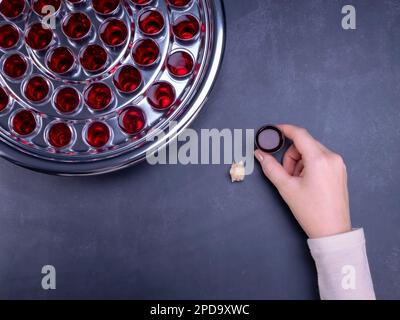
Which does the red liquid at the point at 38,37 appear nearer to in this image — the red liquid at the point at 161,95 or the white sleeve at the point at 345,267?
the red liquid at the point at 161,95

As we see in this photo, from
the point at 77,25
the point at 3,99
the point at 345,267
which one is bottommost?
the point at 345,267

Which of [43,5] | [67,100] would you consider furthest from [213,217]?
[43,5]

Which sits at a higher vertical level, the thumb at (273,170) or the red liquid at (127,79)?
the red liquid at (127,79)

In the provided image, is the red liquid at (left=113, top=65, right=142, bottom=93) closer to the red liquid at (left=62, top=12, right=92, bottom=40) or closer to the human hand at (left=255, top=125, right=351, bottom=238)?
the red liquid at (left=62, top=12, right=92, bottom=40)

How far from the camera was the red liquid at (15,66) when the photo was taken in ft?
2.38

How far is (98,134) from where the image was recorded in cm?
72

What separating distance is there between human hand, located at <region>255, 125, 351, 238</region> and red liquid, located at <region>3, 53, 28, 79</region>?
44 centimetres

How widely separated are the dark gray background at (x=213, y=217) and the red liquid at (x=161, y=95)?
11 cm

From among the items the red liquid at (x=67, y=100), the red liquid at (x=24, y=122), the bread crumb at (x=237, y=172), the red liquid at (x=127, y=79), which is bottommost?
the bread crumb at (x=237, y=172)

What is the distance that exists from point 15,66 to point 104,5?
6.8 inches

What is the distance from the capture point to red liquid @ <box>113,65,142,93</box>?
2.36 ft

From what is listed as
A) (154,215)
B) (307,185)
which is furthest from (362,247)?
(154,215)

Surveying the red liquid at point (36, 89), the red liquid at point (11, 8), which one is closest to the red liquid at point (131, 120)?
the red liquid at point (36, 89)

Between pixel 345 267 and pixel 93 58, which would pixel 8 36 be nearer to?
pixel 93 58
